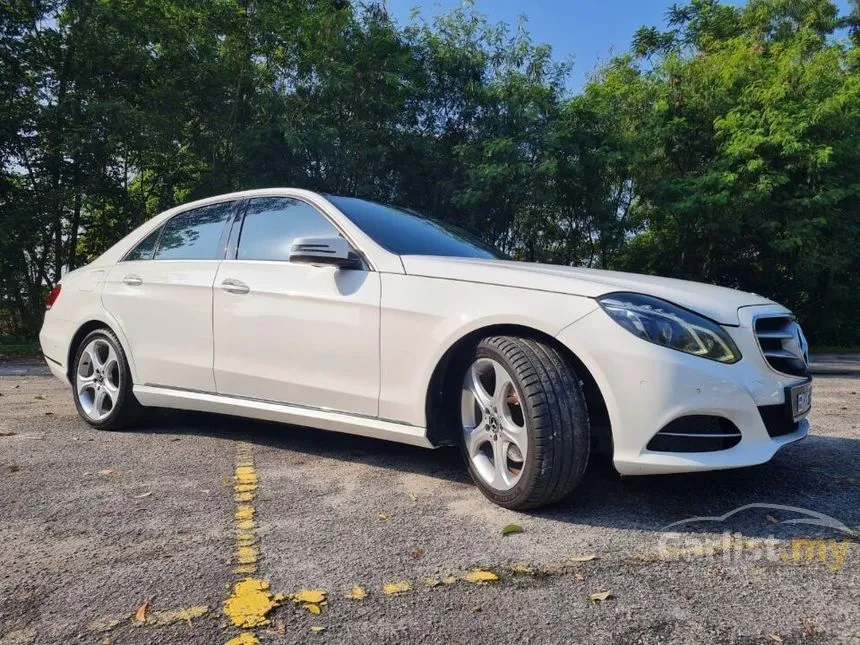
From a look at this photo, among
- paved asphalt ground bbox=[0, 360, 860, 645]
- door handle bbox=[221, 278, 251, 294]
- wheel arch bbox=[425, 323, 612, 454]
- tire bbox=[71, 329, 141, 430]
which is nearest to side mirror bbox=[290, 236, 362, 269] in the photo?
door handle bbox=[221, 278, 251, 294]

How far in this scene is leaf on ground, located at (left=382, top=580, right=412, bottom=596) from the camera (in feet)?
7.09

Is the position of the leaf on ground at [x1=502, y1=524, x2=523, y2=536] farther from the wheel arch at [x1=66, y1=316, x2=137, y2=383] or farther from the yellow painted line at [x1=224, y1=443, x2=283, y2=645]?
the wheel arch at [x1=66, y1=316, x2=137, y2=383]

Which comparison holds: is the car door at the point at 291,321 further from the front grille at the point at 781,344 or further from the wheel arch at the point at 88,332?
the front grille at the point at 781,344

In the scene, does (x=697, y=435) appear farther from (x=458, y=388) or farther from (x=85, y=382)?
(x=85, y=382)

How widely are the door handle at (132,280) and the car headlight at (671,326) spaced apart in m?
3.06

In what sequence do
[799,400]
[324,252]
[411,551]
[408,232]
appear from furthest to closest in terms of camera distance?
[408,232] < [324,252] < [799,400] < [411,551]

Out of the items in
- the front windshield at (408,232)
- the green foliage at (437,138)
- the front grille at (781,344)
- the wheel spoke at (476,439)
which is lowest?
the wheel spoke at (476,439)

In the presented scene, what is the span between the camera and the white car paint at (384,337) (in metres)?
2.72

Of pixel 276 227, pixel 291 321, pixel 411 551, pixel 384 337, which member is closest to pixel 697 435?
pixel 411 551

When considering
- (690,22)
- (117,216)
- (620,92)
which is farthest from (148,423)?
(690,22)

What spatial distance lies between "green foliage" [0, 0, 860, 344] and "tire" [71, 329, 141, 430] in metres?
9.56

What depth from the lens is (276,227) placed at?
4.02 m

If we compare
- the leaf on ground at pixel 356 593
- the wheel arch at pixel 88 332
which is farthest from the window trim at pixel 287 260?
the leaf on ground at pixel 356 593

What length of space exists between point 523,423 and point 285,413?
1.35m
